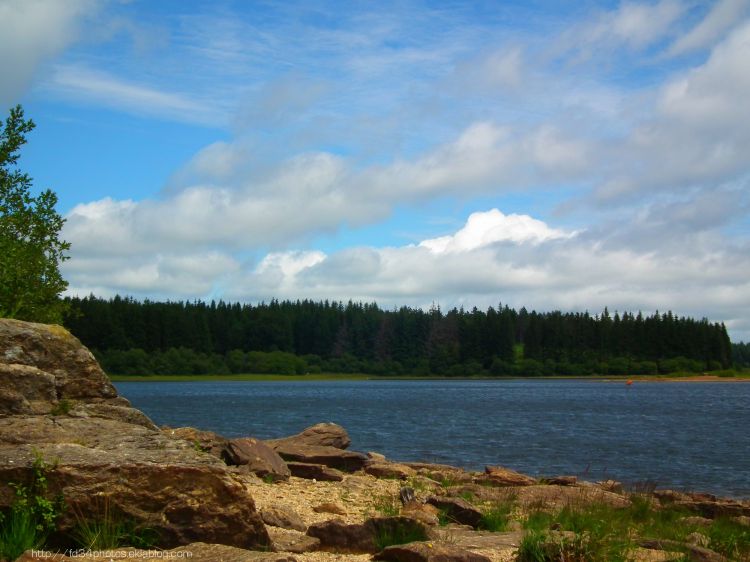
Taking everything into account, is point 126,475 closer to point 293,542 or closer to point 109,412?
point 293,542

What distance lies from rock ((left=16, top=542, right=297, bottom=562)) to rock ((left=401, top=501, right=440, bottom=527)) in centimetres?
468

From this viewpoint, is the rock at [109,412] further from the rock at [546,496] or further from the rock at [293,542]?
the rock at [546,496]

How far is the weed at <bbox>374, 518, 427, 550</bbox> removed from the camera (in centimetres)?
1101

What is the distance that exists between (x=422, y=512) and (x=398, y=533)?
3012 millimetres

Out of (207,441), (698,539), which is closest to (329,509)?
(698,539)

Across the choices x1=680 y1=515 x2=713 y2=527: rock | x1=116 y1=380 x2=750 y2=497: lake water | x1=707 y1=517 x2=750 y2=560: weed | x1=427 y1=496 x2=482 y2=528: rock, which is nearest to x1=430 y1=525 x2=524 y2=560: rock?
x1=427 y1=496 x2=482 y2=528: rock

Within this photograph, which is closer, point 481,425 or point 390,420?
point 481,425

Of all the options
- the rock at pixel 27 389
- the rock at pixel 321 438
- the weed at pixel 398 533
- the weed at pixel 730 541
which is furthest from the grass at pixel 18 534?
the rock at pixel 321 438

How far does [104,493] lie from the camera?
961 centimetres

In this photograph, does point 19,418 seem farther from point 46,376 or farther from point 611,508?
point 611,508

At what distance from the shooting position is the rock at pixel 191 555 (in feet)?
28.0

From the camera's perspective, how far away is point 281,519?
1257 cm

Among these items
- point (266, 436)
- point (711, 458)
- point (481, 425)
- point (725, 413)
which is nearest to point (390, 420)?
point (481, 425)

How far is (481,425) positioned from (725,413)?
33.3m
